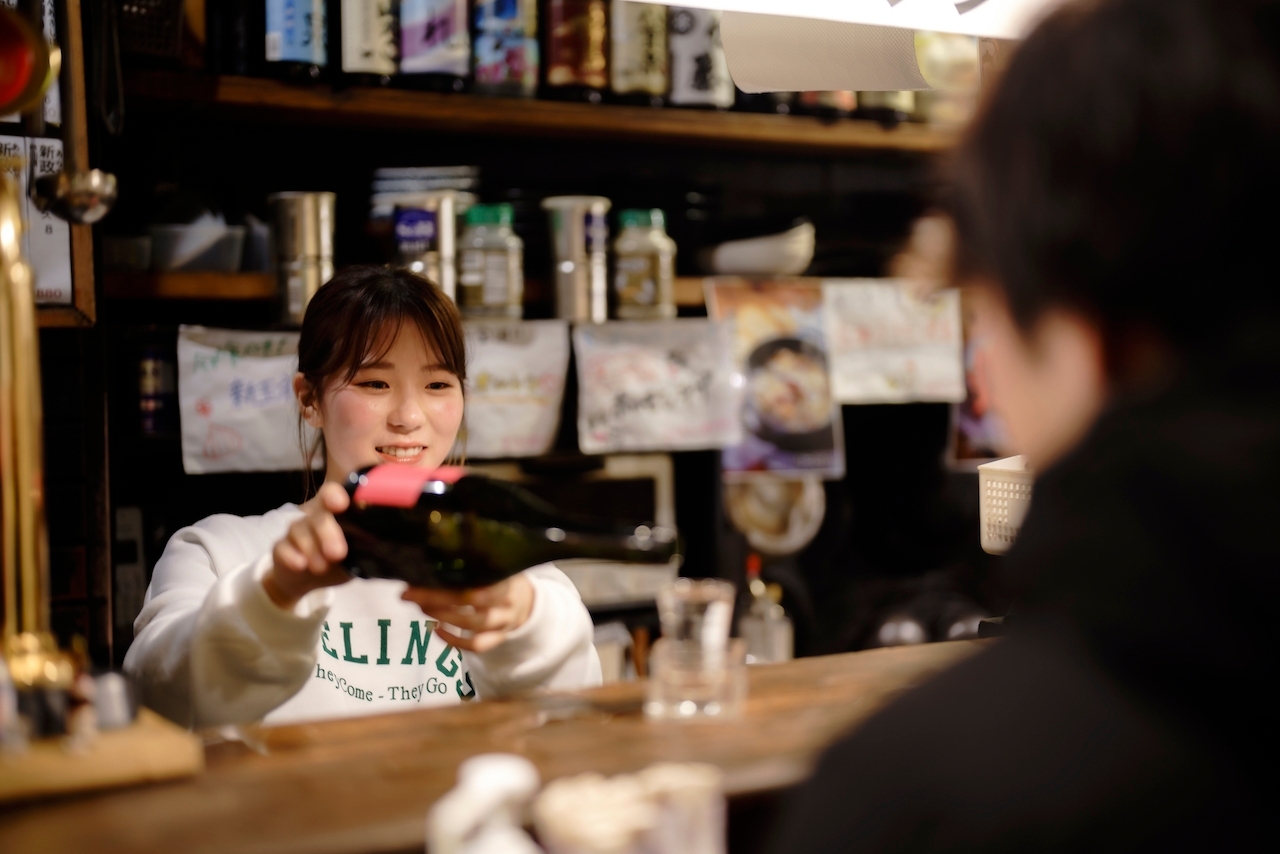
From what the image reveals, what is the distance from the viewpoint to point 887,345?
127 inches

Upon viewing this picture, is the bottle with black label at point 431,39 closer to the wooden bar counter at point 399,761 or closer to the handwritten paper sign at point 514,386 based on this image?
the handwritten paper sign at point 514,386

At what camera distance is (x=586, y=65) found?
104 inches

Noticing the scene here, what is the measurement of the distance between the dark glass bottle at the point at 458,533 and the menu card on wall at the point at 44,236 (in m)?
1.21

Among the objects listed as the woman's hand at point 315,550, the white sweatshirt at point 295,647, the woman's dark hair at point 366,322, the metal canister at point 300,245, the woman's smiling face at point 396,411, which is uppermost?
the metal canister at point 300,245

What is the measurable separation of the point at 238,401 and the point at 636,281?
0.98 meters

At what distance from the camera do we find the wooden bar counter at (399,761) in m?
0.79

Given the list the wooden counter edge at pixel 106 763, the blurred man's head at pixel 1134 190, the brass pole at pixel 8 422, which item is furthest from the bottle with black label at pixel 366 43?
the blurred man's head at pixel 1134 190

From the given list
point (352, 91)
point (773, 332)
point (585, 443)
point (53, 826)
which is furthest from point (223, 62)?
point (53, 826)

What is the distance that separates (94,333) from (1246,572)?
7.32ft

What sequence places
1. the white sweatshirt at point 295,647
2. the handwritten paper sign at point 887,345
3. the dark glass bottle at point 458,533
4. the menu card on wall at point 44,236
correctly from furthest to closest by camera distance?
the handwritten paper sign at point 887,345 < the menu card on wall at point 44,236 < the white sweatshirt at point 295,647 < the dark glass bottle at point 458,533

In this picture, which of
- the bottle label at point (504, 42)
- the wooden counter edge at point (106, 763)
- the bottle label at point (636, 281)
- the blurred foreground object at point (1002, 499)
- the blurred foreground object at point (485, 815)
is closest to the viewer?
the blurred foreground object at point (485, 815)

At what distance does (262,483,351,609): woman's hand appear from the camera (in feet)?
3.55

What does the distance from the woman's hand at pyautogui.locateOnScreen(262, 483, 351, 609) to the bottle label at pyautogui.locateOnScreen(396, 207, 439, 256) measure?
1435 millimetres

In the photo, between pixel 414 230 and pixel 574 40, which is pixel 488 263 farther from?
pixel 574 40
